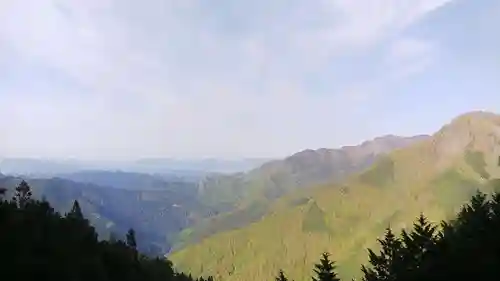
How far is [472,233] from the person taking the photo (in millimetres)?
41875

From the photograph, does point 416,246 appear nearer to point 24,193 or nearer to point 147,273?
point 147,273

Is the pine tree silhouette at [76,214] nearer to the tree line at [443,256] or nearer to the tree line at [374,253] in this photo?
the tree line at [374,253]

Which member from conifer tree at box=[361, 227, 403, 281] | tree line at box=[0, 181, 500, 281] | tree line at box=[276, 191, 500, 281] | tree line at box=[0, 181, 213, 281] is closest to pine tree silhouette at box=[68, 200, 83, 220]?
tree line at box=[0, 181, 213, 281]

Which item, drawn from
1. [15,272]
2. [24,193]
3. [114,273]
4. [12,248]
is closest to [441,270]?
[15,272]

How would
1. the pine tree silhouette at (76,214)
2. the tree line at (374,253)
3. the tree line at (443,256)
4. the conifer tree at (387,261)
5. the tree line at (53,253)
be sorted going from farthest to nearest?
the pine tree silhouette at (76,214) < the tree line at (53,253) < the conifer tree at (387,261) < the tree line at (374,253) < the tree line at (443,256)

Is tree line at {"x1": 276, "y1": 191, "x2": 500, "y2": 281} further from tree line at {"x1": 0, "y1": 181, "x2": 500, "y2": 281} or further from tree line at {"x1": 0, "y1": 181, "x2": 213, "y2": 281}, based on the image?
tree line at {"x1": 0, "y1": 181, "x2": 213, "y2": 281}

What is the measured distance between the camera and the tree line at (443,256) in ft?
107

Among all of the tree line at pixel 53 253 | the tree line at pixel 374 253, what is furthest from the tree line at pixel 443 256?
the tree line at pixel 53 253

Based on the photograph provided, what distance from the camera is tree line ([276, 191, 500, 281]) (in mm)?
32500

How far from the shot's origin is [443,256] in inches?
1478

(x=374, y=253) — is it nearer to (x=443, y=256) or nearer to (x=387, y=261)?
(x=387, y=261)

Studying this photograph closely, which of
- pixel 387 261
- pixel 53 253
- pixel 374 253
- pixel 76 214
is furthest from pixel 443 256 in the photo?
pixel 76 214

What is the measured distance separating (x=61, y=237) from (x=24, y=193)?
55688 mm

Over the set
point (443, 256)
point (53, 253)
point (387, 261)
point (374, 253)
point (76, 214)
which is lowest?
point (53, 253)
